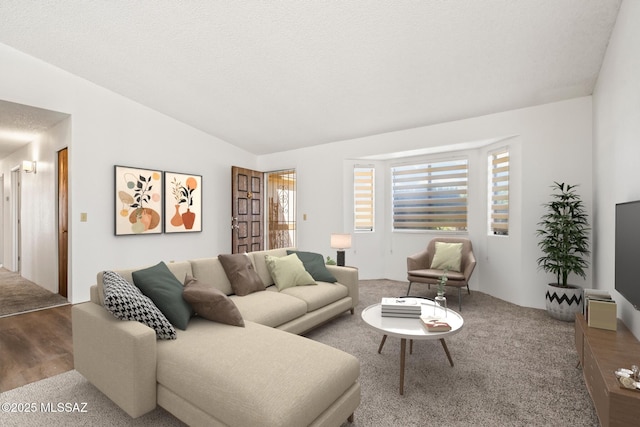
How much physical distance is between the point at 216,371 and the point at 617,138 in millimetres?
3563

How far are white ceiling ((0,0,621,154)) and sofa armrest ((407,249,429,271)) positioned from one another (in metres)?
2.02

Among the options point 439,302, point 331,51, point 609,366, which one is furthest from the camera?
point 331,51

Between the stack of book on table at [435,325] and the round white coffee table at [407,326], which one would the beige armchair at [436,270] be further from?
the stack of book on table at [435,325]

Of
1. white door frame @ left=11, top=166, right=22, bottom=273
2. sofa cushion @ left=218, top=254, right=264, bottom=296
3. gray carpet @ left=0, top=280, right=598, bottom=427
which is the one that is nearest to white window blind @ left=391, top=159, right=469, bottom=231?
gray carpet @ left=0, top=280, right=598, bottom=427

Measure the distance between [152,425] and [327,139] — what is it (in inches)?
188

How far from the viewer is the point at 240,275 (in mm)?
3004

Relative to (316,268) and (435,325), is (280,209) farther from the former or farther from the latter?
(435,325)

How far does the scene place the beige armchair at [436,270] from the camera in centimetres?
390

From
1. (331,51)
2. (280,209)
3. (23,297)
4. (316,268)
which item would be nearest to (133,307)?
(316,268)

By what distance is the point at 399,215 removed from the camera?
5.58 m

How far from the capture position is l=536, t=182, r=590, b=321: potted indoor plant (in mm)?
3441

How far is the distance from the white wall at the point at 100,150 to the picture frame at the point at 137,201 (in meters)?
0.10

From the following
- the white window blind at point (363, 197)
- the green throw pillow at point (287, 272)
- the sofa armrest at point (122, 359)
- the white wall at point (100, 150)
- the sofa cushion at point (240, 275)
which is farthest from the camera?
the white window blind at point (363, 197)

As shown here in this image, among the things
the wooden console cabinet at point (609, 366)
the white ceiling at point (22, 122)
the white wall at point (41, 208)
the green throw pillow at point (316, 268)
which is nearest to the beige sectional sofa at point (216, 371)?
the wooden console cabinet at point (609, 366)
